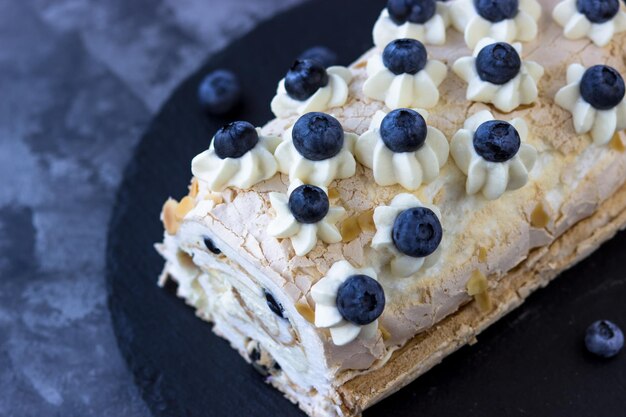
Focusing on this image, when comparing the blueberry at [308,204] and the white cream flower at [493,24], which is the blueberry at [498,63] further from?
the blueberry at [308,204]

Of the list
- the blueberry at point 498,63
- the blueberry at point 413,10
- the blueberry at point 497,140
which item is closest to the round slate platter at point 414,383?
the blueberry at point 497,140

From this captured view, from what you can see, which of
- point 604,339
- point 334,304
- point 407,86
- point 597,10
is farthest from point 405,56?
point 604,339

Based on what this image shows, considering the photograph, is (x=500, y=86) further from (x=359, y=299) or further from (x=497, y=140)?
(x=359, y=299)

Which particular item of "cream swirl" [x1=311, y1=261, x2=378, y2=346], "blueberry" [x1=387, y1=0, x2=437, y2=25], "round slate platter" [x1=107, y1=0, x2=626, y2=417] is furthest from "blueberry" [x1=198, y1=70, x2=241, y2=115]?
"cream swirl" [x1=311, y1=261, x2=378, y2=346]

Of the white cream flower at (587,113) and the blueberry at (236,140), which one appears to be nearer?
the blueberry at (236,140)

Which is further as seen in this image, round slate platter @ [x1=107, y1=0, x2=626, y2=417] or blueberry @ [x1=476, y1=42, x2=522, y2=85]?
round slate platter @ [x1=107, y1=0, x2=626, y2=417]

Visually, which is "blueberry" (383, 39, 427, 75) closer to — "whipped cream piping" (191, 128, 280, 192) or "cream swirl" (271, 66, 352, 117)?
"cream swirl" (271, 66, 352, 117)
